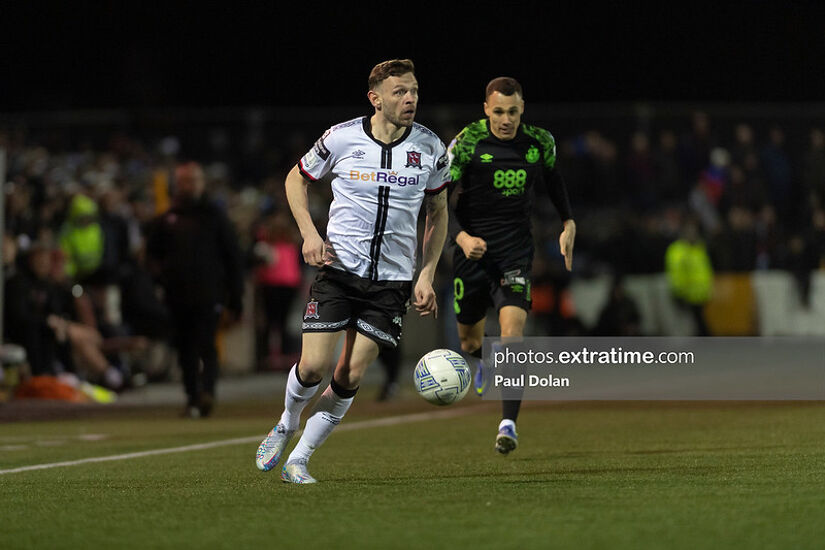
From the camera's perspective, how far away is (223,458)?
9594 millimetres

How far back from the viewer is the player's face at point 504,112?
381 inches

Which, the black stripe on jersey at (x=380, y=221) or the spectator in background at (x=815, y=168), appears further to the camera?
the spectator in background at (x=815, y=168)

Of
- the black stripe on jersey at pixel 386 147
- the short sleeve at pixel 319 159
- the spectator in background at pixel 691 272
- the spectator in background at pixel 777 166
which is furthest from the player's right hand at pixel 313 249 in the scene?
the spectator in background at pixel 777 166

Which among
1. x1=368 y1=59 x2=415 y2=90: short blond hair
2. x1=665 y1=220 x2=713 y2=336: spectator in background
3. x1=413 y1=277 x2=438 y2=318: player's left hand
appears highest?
x1=665 y1=220 x2=713 y2=336: spectator in background

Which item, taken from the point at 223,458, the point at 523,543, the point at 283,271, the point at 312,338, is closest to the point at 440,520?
the point at 523,543

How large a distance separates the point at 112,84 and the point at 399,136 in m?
27.1

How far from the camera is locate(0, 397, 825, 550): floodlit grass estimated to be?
19.0 feet

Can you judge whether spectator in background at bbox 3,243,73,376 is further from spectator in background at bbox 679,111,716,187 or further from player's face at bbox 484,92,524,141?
spectator in background at bbox 679,111,716,187

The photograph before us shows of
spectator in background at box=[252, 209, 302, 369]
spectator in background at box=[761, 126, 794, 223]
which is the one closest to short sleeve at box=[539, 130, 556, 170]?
spectator in background at box=[252, 209, 302, 369]

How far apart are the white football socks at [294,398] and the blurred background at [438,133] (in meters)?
7.66

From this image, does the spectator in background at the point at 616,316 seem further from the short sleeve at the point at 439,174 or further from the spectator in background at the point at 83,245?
the short sleeve at the point at 439,174

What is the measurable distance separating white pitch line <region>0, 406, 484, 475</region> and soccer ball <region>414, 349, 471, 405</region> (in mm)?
2558

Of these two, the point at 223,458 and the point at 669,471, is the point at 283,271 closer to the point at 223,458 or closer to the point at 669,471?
the point at 223,458

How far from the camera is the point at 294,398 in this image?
7.89m
